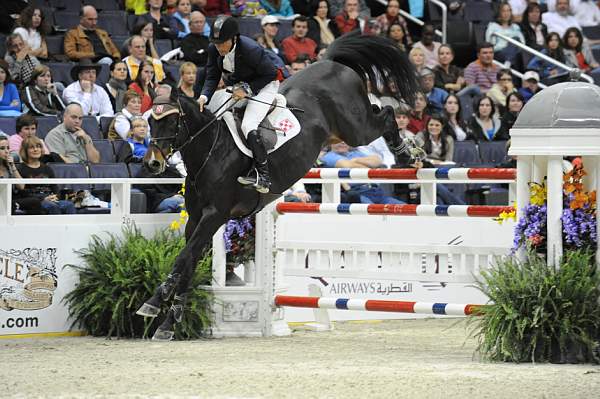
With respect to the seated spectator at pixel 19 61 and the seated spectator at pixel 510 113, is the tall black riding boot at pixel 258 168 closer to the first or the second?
the seated spectator at pixel 19 61

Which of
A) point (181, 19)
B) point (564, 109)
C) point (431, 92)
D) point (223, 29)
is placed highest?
point (181, 19)

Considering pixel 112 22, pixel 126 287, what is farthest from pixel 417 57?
pixel 126 287

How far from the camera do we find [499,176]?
8.66 metres

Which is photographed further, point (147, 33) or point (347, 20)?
point (347, 20)

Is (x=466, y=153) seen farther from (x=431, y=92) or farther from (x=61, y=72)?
(x=61, y=72)

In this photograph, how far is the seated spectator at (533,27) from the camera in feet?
57.1

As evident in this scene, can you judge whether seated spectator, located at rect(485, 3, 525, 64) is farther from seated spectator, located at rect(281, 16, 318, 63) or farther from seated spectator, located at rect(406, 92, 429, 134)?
seated spectator, located at rect(281, 16, 318, 63)

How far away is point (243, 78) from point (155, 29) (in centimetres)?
516

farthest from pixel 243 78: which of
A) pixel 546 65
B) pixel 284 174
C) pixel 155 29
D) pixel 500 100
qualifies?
pixel 546 65

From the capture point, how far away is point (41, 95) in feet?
39.1

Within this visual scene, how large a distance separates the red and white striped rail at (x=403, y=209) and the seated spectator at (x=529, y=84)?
712cm

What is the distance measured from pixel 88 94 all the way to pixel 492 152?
4931 millimetres

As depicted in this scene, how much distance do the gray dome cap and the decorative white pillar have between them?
25 centimetres

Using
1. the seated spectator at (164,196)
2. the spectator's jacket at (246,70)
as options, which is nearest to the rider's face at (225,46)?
the spectator's jacket at (246,70)
